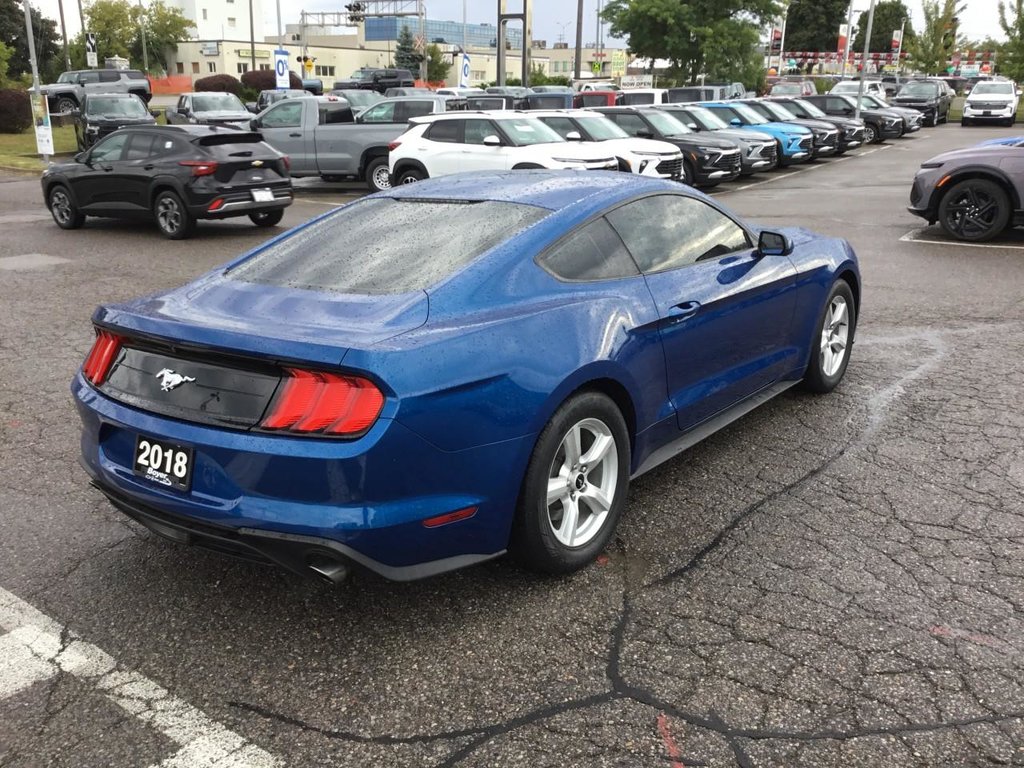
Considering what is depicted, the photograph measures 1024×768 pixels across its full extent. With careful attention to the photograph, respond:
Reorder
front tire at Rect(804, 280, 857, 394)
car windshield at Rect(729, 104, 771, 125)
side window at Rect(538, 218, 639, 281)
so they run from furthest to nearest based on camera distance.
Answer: car windshield at Rect(729, 104, 771, 125)
front tire at Rect(804, 280, 857, 394)
side window at Rect(538, 218, 639, 281)

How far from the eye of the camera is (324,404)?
9.57ft

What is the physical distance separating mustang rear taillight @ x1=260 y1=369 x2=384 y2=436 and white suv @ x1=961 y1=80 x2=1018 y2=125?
143ft

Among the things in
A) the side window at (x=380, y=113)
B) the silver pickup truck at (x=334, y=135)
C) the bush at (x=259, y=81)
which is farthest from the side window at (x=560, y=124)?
the bush at (x=259, y=81)

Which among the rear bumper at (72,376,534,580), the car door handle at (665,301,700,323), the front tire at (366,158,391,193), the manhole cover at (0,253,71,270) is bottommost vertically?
the manhole cover at (0,253,71,270)

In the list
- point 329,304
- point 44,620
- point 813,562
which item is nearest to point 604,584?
point 813,562

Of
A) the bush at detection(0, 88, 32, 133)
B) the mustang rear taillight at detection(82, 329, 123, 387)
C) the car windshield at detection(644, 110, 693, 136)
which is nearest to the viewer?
the mustang rear taillight at detection(82, 329, 123, 387)

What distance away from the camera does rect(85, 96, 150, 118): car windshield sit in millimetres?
25797

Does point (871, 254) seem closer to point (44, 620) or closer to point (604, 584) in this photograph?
point (604, 584)

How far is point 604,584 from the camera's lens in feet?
11.8

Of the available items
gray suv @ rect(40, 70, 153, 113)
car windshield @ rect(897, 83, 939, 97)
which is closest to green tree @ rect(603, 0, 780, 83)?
car windshield @ rect(897, 83, 939, 97)

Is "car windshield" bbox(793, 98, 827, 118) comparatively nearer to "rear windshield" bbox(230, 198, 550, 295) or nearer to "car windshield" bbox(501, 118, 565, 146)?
"car windshield" bbox(501, 118, 565, 146)

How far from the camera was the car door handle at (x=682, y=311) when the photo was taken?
4.00 m

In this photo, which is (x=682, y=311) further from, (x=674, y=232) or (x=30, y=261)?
(x=30, y=261)

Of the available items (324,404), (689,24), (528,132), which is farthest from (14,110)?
(324,404)
